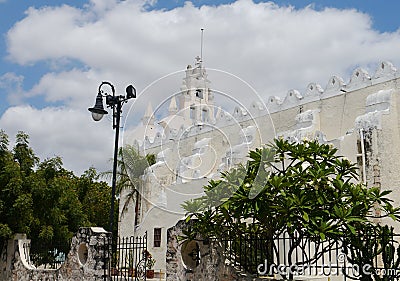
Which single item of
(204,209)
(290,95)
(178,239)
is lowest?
(178,239)

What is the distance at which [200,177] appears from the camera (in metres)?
21.7

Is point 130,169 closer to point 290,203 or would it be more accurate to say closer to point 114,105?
point 114,105

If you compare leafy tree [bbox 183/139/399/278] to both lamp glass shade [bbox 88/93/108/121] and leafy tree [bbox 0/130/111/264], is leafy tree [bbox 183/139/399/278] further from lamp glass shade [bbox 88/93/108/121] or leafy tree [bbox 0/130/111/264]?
leafy tree [bbox 0/130/111/264]

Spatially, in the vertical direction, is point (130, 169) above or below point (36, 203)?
above

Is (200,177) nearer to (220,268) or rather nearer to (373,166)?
(373,166)

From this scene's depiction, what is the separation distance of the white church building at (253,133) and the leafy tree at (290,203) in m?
5.88

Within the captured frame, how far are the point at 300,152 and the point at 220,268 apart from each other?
8.54 feet

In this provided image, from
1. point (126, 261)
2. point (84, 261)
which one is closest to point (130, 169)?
point (126, 261)

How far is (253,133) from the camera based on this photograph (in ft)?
75.4

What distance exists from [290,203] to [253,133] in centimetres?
1478

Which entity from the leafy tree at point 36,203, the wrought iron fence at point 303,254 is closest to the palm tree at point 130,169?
the leafy tree at point 36,203

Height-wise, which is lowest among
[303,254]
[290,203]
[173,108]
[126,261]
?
[126,261]

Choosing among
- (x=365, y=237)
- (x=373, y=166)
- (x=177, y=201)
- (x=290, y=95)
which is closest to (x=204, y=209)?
(x=365, y=237)

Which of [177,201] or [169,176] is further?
[169,176]
